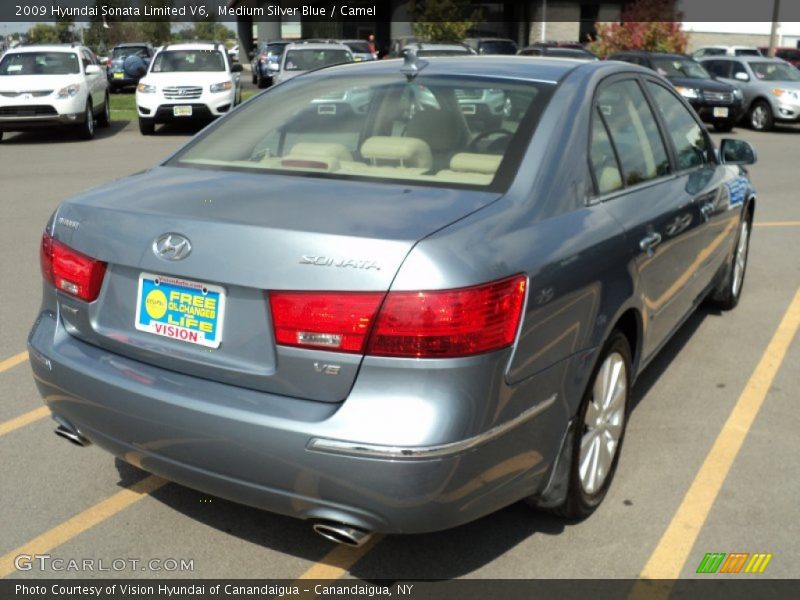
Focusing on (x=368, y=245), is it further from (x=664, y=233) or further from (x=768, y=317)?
(x=768, y=317)

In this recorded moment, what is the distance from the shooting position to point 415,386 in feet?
8.96

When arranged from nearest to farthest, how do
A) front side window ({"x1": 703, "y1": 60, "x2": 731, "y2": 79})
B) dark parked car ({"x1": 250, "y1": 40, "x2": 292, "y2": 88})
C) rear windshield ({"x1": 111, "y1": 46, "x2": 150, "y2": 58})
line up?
1. front side window ({"x1": 703, "y1": 60, "x2": 731, "y2": 79})
2. dark parked car ({"x1": 250, "y1": 40, "x2": 292, "y2": 88})
3. rear windshield ({"x1": 111, "y1": 46, "x2": 150, "y2": 58})

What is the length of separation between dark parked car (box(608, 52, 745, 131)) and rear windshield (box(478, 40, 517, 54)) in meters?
11.1

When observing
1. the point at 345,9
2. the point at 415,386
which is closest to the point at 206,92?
the point at 415,386

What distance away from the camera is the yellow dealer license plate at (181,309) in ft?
9.61

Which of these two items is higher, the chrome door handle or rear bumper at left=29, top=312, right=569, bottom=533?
the chrome door handle

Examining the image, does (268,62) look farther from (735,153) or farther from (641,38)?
(735,153)

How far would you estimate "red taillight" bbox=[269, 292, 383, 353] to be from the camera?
8.96ft

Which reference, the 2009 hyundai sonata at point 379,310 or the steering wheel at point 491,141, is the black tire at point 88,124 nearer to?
the 2009 hyundai sonata at point 379,310

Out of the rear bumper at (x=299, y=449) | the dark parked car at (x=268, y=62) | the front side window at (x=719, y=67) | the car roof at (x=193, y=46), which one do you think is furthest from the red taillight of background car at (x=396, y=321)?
the dark parked car at (x=268, y=62)

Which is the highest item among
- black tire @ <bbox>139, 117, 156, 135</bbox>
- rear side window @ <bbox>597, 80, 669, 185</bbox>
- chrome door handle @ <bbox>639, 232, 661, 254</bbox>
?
rear side window @ <bbox>597, 80, 669, 185</bbox>

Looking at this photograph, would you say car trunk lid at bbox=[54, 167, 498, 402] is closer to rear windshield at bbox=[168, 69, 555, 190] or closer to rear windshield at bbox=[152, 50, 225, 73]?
rear windshield at bbox=[168, 69, 555, 190]

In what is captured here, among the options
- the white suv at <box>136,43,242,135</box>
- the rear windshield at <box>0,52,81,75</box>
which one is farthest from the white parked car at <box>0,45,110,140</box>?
the white suv at <box>136,43,242,135</box>

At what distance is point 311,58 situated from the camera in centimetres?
2128
